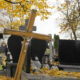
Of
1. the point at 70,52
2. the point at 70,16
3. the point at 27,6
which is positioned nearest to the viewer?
the point at 70,52

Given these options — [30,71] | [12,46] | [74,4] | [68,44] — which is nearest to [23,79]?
[30,71]

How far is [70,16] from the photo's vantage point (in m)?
31.0

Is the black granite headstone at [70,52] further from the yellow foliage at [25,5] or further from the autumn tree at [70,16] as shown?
the autumn tree at [70,16]

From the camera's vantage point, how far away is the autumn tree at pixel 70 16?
2941cm

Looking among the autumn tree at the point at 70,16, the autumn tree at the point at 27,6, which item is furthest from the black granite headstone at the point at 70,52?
the autumn tree at the point at 70,16

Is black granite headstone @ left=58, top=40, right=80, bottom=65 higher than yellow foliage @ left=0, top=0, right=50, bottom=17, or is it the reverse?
yellow foliage @ left=0, top=0, right=50, bottom=17

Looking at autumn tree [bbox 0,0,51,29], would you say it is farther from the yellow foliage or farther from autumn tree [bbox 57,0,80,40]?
autumn tree [bbox 57,0,80,40]

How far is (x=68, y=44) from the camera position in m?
8.92

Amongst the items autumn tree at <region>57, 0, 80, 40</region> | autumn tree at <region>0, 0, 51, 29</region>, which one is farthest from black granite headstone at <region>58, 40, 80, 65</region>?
autumn tree at <region>57, 0, 80, 40</region>

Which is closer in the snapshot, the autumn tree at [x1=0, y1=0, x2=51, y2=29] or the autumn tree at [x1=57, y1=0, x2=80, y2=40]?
the autumn tree at [x1=0, y1=0, x2=51, y2=29]

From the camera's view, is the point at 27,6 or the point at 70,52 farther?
the point at 27,6

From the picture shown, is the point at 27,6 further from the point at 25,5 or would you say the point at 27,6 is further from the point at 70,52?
the point at 70,52

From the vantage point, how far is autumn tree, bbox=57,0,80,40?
29406mm

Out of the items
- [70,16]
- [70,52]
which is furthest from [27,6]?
[70,16]
